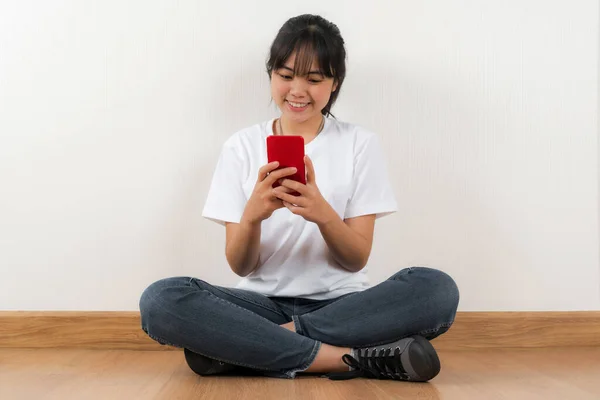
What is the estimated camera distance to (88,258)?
6.03 feet

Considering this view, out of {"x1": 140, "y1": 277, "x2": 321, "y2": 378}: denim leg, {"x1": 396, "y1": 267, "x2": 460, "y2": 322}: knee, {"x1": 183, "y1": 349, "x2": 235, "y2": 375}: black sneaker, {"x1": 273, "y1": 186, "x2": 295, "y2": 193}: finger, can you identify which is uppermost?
{"x1": 273, "y1": 186, "x2": 295, "y2": 193}: finger

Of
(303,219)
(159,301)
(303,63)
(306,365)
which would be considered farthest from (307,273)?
(303,63)

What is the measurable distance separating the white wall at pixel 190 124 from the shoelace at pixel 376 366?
423 millimetres

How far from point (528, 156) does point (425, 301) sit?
60 cm

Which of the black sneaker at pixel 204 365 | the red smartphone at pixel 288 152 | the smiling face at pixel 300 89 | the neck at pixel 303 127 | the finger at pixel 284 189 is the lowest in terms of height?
the black sneaker at pixel 204 365

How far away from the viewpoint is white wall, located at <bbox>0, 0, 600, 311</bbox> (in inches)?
71.9

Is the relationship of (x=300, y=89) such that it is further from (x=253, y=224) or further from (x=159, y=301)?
(x=159, y=301)

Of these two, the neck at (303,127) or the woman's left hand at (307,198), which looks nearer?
the woman's left hand at (307,198)

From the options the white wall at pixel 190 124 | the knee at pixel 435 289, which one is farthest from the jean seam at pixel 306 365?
the white wall at pixel 190 124

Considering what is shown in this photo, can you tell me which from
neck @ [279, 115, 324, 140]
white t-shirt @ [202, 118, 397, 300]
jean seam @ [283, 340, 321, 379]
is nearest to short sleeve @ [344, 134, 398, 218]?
white t-shirt @ [202, 118, 397, 300]

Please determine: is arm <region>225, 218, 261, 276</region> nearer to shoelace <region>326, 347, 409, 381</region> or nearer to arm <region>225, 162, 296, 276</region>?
arm <region>225, 162, 296, 276</region>

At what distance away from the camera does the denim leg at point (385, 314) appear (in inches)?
57.5

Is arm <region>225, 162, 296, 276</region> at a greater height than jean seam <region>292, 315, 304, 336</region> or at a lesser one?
greater

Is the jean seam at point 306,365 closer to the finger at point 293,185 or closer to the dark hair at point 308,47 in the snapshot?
the finger at point 293,185
